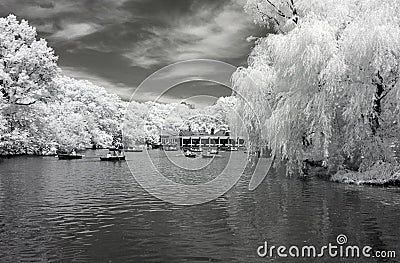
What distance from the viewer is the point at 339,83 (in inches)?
1238

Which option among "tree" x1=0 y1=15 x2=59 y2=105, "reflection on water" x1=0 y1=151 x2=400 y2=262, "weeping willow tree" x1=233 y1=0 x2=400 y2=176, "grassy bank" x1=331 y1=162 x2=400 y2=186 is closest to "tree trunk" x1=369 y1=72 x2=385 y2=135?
"weeping willow tree" x1=233 y1=0 x2=400 y2=176

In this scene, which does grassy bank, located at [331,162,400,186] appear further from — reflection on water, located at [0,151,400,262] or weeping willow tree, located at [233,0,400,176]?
reflection on water, located at [0,151,400,262]

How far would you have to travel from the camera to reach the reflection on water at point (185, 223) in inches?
595

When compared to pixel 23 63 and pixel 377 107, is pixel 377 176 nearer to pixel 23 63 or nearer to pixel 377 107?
pixel 377 107

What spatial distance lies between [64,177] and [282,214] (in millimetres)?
26144

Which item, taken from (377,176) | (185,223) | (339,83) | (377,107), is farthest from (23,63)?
(185,223)

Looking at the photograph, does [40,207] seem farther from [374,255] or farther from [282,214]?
[374,255]

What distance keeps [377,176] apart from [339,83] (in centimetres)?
721

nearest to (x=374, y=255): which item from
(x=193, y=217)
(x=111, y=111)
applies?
(x=193, y=217)

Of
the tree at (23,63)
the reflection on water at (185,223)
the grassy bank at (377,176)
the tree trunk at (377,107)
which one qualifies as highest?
the tree at (23,63)

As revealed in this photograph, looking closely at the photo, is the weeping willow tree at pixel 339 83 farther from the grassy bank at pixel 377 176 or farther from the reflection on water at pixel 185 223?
the reflection on water at pixel 185 223

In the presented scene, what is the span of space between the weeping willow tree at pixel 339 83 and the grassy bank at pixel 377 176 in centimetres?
67

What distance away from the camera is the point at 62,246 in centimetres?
1570

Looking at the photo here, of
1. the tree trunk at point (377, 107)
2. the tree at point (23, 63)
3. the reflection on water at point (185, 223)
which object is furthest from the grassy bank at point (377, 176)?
the tree at point (23, 63)
